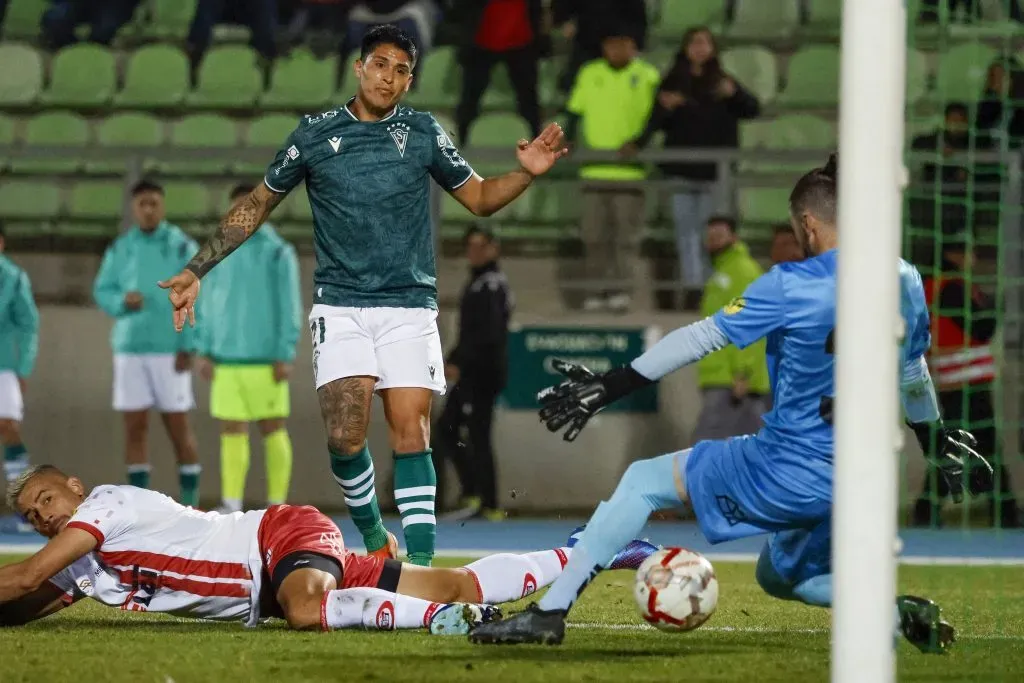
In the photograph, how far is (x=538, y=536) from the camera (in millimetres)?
11703

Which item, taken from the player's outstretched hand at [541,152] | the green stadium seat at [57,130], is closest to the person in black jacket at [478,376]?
the green stadium seat at [57,130]

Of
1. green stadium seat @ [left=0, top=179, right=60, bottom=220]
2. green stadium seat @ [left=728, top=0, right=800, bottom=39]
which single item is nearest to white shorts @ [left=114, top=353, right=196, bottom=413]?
green stadium seat @ [left=0, top=179, right=60, bottom=220]

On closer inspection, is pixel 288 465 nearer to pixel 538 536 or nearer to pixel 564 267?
pixel 538 536

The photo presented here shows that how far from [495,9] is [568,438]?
10.1 metres

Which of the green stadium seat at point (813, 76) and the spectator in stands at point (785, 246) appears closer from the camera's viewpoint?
the spectator in stands at point (785, 246)

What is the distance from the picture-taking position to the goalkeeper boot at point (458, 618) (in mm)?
5703

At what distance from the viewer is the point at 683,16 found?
641 inches

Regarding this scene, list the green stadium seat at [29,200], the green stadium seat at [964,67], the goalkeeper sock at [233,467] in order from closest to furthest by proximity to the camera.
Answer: the goalkeeper sock at [233,467], the green stadium seat at [964,67], the green stadium seat at [29,200]

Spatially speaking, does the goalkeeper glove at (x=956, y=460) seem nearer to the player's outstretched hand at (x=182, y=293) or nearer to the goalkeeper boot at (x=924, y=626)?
the goalkeeper boot at (x=924, y=626)

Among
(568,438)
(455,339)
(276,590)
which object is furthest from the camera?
(455,339)

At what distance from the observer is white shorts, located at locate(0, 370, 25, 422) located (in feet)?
40.5

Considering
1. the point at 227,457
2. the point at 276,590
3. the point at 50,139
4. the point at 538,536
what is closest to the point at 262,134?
the point at 50,139

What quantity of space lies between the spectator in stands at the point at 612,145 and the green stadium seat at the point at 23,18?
576cm

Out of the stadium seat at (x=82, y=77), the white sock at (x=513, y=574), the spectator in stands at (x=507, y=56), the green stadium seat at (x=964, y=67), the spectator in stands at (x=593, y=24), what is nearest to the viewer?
the white sock at (x=513, y=574)
